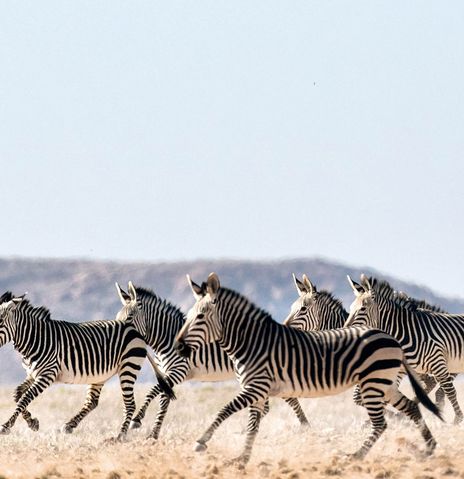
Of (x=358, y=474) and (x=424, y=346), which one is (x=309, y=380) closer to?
(x=358, y=474)

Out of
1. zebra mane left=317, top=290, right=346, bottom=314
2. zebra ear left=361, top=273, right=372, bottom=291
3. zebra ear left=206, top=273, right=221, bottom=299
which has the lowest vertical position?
zebra mane left=317, top=290, right=346, bottom=314

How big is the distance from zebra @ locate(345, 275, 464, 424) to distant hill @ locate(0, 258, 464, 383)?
75627 mm

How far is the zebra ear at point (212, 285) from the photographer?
48.9 ft

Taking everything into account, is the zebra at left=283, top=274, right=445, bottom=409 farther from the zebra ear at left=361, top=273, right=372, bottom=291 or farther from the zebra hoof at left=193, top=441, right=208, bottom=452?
the zebra hoof at left=193, top=441, right=208, bottom=452

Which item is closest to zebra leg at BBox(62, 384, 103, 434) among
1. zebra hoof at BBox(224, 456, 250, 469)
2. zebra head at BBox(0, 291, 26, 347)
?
zebra head at BBox(0, 291, 26, 347)

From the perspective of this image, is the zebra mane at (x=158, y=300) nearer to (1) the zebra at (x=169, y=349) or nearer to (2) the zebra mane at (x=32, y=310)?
(1) the zebra at (x=169, y=349)

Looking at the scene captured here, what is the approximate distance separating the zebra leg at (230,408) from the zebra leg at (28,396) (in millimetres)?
4300

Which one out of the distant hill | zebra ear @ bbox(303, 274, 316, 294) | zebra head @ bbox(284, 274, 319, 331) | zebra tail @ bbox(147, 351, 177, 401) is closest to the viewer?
zebra tail @ bbox(147, 351, 177, 401)

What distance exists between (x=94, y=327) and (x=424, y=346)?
530 centimetres

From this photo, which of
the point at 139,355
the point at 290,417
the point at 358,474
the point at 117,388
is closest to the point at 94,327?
the point at 139,355

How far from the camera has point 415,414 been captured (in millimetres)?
15109

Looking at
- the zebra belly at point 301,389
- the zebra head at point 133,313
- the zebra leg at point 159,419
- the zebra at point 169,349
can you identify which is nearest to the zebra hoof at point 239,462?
the zebra belly at point 301,389

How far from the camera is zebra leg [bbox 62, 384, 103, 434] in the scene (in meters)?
19.3

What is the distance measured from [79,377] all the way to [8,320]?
55.0 inches
